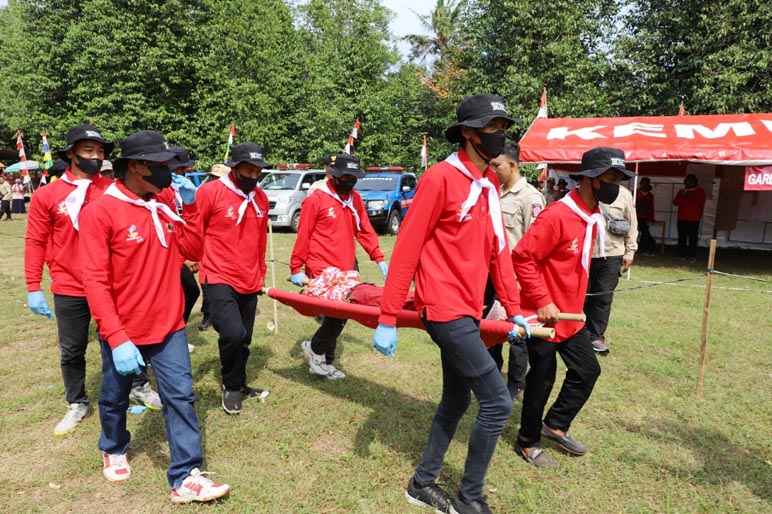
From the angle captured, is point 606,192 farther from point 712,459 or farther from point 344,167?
point 344,167

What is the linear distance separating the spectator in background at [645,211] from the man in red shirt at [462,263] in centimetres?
1343

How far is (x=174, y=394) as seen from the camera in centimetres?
324

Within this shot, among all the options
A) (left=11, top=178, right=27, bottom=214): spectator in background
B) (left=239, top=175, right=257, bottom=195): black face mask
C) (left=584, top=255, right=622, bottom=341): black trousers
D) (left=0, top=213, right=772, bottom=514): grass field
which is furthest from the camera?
(left=11, top=178, right=27, bottom=214): spectator in background

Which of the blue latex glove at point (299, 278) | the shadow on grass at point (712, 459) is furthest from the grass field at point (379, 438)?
the blue latex glove at point (299, 278)

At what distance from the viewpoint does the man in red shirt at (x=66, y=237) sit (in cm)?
411

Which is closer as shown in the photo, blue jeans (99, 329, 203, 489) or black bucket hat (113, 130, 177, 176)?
black bucket hat (113, 130, 177, 176)

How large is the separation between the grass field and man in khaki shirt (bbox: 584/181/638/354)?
391mm

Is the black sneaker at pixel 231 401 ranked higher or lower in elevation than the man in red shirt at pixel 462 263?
lower

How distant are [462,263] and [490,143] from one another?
663mm

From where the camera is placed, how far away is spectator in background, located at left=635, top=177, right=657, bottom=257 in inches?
586

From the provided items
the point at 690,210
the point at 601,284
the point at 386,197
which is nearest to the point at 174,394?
the point at 601,284

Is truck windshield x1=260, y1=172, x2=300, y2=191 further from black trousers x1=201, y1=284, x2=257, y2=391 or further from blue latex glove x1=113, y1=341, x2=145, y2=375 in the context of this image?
blue latex glove x1=113, y1=341, x2=145, y2=375

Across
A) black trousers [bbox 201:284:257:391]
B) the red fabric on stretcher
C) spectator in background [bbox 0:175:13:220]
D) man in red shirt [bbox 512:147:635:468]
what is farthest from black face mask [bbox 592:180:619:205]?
spectator in background [bbox 0:175:13:220]

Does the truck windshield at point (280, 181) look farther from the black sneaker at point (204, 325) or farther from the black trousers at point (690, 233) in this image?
the black trousers at point (690, 233)
